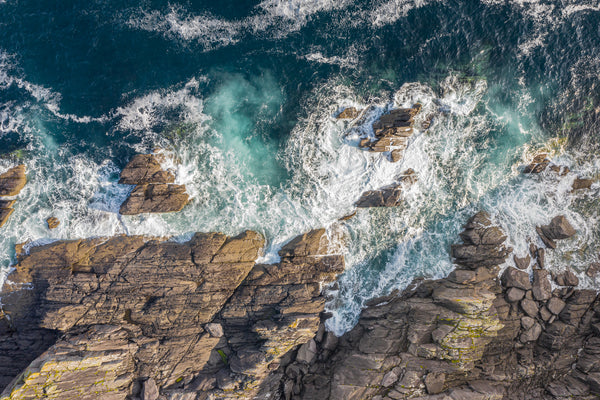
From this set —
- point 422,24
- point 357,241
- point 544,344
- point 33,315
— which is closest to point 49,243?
point 33,315

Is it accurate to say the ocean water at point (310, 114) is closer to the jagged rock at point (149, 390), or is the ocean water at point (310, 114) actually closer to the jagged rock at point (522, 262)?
the jagged rock at point (522, 262)

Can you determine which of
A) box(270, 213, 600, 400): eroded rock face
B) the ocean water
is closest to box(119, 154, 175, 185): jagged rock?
the ocean water

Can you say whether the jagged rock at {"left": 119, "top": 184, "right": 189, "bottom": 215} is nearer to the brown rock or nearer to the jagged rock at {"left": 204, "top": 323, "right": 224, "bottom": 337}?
the jagged rock at {"left": 204, "top": 323, "right": 224, "bottom": 337}

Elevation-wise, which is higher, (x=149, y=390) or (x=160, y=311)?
(x=160, y=311)

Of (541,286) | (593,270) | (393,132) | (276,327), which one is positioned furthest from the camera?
(393,132)

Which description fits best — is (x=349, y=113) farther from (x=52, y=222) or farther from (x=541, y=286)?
(x=52, y=222)

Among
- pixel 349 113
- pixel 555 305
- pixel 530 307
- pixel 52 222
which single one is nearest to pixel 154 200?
pixel 52 222

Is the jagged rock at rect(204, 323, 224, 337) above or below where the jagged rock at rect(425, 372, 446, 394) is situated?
above
